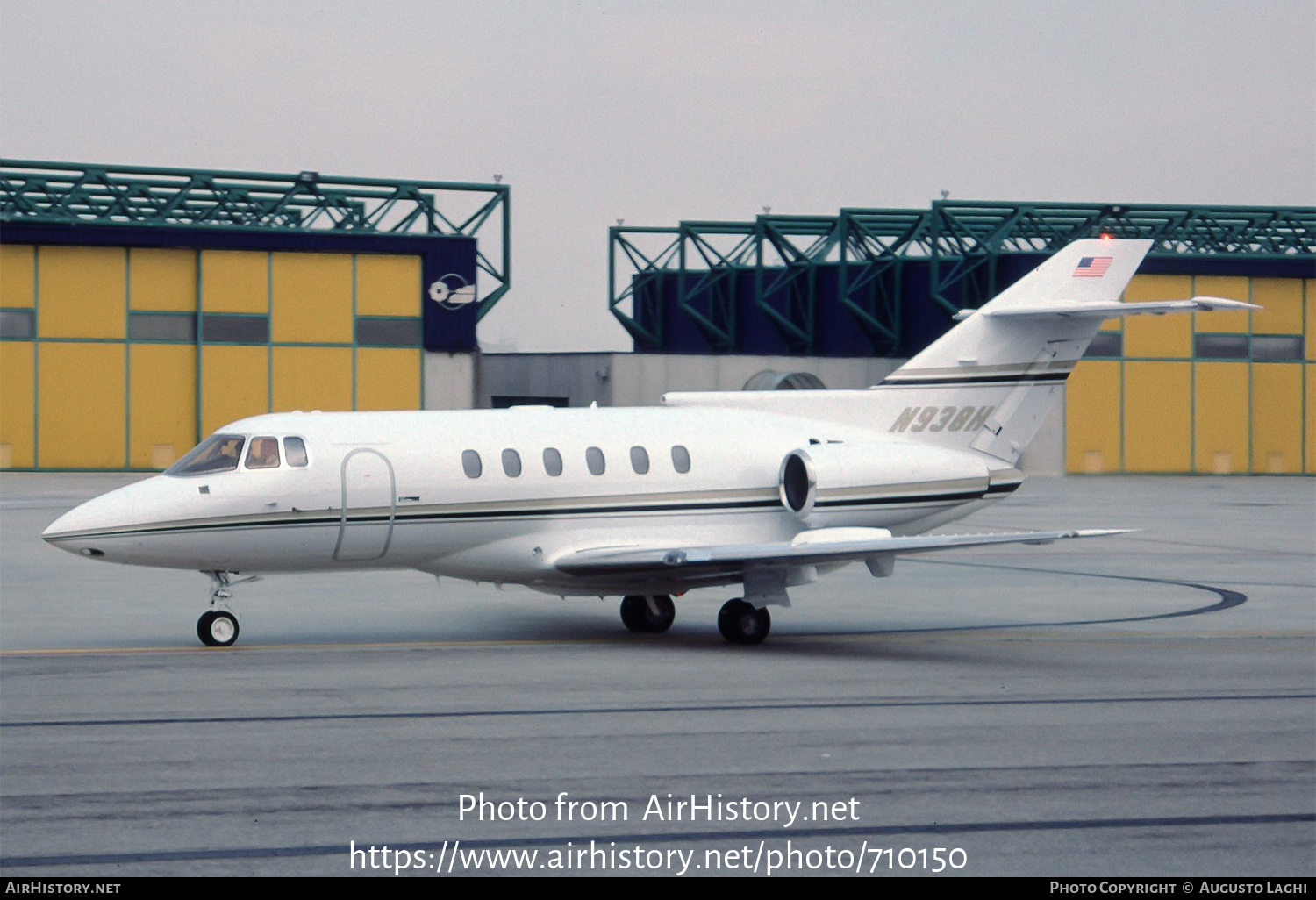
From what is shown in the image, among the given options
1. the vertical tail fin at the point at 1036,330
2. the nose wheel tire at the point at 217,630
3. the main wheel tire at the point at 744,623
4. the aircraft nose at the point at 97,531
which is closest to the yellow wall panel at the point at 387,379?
the vertical tail fin at the point at 1036,330

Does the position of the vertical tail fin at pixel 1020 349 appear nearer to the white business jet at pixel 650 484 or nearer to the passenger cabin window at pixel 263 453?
the white business jet at pixel 650 484

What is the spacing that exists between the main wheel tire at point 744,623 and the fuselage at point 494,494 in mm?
1191

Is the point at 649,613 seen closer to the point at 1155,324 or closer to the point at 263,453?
the point at 263,453

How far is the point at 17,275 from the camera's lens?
2072 inches

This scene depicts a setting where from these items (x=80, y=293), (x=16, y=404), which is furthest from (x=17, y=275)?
(x=16, y=404)

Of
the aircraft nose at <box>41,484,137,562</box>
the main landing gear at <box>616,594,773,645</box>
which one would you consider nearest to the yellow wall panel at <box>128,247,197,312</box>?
→ the main landing gear at <box>616,594,773,645</box>

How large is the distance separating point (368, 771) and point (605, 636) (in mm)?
7890

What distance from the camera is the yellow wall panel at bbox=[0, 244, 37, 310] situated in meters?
52.5

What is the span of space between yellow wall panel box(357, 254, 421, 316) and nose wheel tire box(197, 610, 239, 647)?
3774 centimetres

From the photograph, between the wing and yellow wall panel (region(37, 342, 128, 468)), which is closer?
the wing

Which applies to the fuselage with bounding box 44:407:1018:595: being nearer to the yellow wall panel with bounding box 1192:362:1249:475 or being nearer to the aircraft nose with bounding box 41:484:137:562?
the aircraft nose with bounding box 41:484:137:562

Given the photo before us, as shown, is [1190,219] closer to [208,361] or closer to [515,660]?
[208,361]

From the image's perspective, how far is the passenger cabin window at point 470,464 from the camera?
1806 centimetres

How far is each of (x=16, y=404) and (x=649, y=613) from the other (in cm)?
3909
